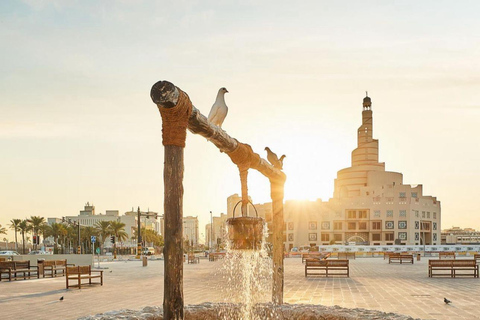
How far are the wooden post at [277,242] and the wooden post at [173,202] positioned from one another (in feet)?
17.1

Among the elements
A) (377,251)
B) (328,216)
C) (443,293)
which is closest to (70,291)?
(443,293)

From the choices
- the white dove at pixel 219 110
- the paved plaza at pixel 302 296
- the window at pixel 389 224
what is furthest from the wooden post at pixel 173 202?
the window at pixel 389 224

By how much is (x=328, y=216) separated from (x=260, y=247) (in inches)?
4371

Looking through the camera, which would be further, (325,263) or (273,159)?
(325,263)

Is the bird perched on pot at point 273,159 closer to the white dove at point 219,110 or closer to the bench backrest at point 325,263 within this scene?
the white dove at point 219,110

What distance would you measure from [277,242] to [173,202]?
6.03 m

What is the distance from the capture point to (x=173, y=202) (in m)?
5.54

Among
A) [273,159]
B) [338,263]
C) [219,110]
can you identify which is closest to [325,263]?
[338,263]

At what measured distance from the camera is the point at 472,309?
13719 mm

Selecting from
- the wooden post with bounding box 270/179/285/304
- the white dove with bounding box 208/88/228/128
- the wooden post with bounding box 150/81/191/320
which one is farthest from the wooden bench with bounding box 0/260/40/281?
the wooden post with bounding box 150/81/191/320

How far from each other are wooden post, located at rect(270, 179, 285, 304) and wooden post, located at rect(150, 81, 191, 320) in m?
5.22

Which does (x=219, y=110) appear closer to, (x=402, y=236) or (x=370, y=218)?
(x=402, y=236)

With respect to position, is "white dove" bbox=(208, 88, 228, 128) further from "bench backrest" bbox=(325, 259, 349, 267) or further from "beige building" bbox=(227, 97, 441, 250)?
"beige building" bbox=(227, 97, 441, 250)

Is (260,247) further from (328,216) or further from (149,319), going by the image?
(328,216)
